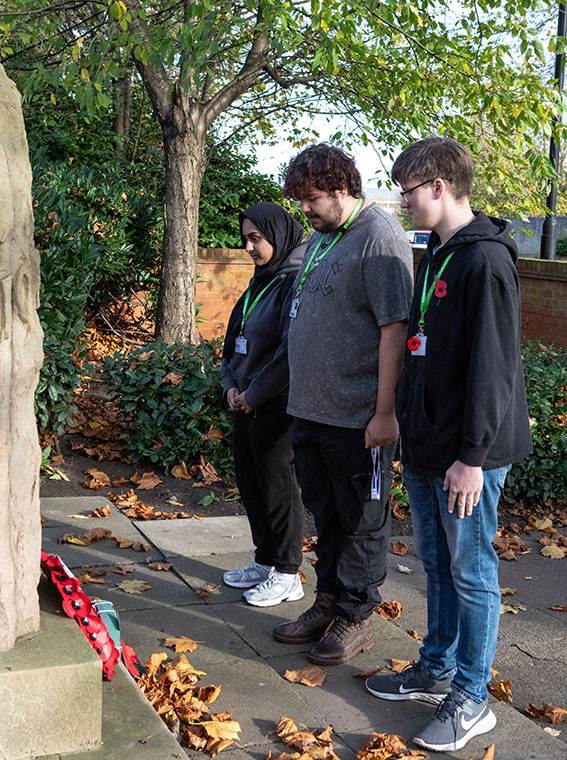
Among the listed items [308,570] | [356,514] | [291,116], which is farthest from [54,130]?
[356,514]

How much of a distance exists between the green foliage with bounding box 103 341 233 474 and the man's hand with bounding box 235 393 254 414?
7.88 ft

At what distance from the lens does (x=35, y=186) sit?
8000 millimetres

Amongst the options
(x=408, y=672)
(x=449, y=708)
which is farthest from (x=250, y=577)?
(x=449, y=708)

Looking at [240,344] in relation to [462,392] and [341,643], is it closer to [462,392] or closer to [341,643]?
[341,643]

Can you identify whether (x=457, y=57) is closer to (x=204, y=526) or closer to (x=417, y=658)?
(x=204, y=526)

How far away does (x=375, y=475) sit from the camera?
142 inches

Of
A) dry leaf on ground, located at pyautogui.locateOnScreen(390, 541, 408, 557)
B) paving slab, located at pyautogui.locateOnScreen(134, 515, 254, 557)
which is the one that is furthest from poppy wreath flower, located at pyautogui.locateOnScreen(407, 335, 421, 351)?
dry leaf on ground, located at pyautogui.locateOnScreen(390, 541, 408, 557)

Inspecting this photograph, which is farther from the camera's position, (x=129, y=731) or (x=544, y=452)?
(x=544, y=452)

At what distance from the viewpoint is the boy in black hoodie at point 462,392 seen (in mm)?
2891

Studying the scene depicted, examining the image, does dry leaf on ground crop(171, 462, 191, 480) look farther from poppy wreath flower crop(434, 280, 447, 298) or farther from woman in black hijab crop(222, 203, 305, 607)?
poppy wreath flower crop(434, 280, 447, 298)

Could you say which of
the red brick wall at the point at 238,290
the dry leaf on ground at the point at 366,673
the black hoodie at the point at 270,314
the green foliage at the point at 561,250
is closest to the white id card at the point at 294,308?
the black hoodie at the point at 270,314

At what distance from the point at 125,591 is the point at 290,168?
2.25 metres

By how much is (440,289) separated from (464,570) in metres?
0.99

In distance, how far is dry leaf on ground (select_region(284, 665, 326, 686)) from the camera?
3.53 m
